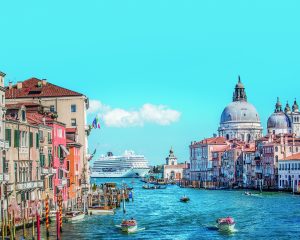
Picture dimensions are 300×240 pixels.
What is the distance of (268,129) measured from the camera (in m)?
161

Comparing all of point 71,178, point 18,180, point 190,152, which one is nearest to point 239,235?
point 18,180

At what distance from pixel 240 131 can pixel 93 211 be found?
112 meters

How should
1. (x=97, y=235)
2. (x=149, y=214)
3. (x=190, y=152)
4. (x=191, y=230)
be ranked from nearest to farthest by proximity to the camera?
1. (x=97, y=235)
2. (x=191, y=230)
3. (x=149, y=214)
4. (x=190, y=152)

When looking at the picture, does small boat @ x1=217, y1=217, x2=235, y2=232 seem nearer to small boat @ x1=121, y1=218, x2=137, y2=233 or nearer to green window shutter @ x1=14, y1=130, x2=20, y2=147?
small boat @ x1=121, y1=218, x2=137, y2=233

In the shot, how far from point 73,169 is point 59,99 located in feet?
21.2

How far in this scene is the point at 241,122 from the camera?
162 m

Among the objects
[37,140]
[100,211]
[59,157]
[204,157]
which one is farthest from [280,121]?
[37,140]

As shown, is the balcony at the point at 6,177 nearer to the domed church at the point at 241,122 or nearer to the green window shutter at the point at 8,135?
the green window shutter at the point at 8,135

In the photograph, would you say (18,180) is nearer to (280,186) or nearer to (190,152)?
(280,186)

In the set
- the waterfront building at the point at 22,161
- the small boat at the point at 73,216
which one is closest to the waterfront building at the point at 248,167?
the small boat at the point at 73,216

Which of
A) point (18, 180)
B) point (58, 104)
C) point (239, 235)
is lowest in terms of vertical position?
point (239, 235)

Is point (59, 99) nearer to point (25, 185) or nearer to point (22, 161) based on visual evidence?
point (22, 161)

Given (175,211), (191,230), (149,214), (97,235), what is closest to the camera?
(97,235)

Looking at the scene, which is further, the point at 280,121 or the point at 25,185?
the point at 280,121
